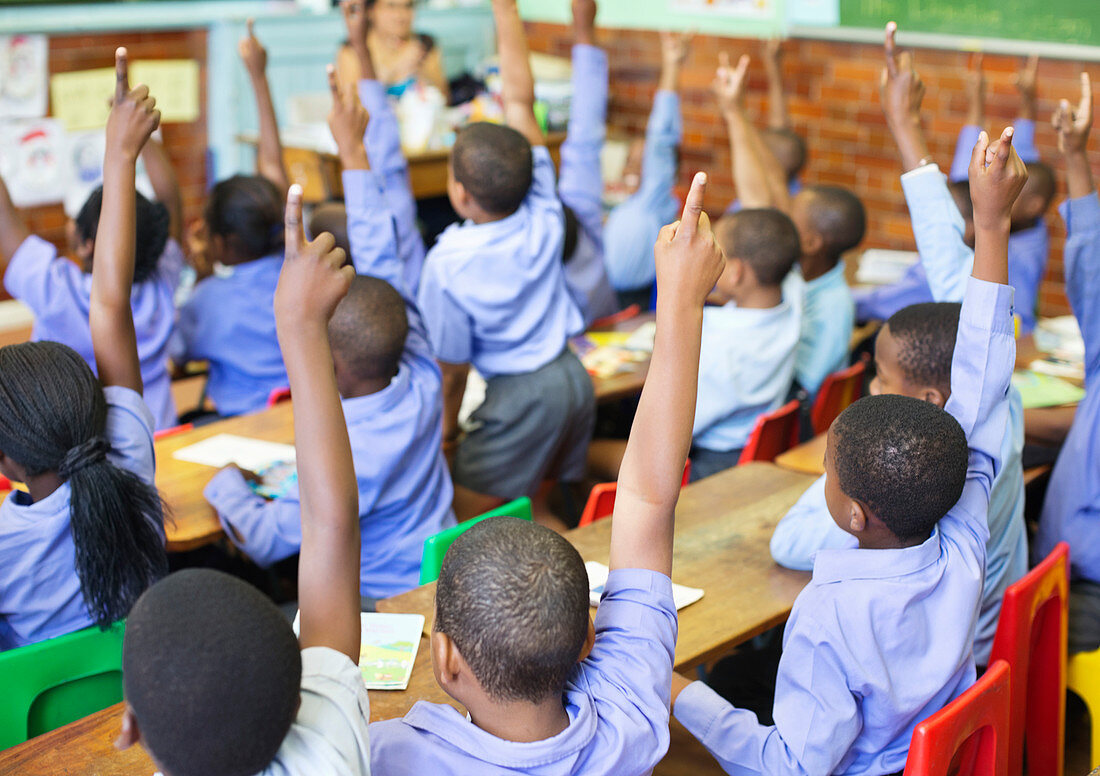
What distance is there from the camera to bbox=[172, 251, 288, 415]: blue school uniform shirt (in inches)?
127

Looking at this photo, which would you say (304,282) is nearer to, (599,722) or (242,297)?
(599,722)

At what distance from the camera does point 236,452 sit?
2557 mm

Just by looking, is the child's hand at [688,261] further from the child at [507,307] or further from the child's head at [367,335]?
the child at [507,307]

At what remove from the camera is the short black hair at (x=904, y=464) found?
1.56 metres

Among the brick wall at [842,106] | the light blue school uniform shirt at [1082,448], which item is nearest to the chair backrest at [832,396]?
the light blue school uniform shirt at [1082,448]

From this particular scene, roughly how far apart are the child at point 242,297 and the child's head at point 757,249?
1367 millimetres

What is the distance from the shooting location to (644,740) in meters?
1.23

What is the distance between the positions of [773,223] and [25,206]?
13.5ft

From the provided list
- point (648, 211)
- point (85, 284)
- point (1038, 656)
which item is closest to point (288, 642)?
point (1038, 656)

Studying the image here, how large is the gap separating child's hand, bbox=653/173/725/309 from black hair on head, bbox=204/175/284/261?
→ 86.0 inches

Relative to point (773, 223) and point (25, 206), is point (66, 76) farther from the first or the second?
point (773, 223)

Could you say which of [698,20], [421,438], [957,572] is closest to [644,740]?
[957,572]

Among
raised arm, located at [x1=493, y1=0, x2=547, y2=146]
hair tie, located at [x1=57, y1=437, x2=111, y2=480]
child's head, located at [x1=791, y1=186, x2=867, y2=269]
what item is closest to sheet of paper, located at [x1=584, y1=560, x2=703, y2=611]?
hair tie, located at [x1=57, y1=437, x2=111, y2=480]

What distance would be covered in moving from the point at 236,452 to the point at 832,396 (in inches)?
65.2
